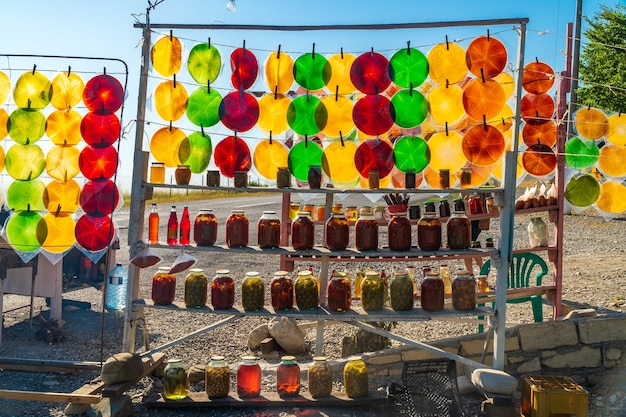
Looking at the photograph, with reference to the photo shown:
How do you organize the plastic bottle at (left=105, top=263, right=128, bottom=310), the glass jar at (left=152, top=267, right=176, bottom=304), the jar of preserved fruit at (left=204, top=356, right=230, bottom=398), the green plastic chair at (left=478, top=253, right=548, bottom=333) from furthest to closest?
the plastic bottle at (left=105, top=263, right=128, bottom=310), the green plastic chair at (left=478, top=253, right=548, bottom=333), the glass jar at (left=152, top=267, right=176, bottom=304), the jar of preserved fruit at (left=204, top=356, right=230, bottom=398)

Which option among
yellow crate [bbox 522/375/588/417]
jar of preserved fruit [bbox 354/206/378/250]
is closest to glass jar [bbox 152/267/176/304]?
jar of preserved fruit [bbox 354/206/378/250]

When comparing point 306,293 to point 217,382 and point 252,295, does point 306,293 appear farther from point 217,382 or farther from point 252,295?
point 217,382

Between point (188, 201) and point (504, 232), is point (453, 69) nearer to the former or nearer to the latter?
point (504, 232)

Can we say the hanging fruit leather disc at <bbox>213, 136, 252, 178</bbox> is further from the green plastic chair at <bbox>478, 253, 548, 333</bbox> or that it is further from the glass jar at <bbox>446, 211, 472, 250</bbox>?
the green plastic chair at <bbox>478, 253, 548, 333</bbox>

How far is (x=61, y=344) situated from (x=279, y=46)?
3.47m

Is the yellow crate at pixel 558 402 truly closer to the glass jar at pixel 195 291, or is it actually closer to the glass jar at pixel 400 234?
the glass jar at pixel 400 234

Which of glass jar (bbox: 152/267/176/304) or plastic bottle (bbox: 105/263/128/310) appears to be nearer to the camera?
glass jar (bbox: 152/267/176/304)

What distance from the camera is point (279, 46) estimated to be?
5047 millimetres

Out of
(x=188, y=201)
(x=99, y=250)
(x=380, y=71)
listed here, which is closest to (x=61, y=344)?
(x=99, y=250)

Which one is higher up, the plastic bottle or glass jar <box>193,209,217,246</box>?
glass jar <box>193,209,217,246</box>

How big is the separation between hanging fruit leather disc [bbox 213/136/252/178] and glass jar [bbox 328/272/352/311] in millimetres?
1096

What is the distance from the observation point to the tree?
50.3ft

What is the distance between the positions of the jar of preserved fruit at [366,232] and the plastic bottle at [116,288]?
360cm

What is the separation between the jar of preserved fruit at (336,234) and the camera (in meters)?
4.66
